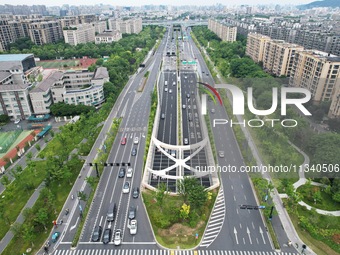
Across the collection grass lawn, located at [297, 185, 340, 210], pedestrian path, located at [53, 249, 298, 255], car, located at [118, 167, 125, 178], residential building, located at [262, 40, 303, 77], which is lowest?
pedestrian path, located at [53, 249, 298, 255]

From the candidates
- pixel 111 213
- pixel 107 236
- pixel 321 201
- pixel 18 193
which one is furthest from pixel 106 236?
pixel 321 201

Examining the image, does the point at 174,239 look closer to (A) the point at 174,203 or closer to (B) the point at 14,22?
(A) the point at 174,203

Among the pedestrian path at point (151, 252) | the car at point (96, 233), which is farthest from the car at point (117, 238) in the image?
the car at point (96, 233)

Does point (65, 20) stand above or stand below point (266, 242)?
above

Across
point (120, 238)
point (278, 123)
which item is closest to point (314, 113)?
point (278, 123)

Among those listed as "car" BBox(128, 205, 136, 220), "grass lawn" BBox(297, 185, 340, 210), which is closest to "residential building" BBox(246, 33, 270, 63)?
"grass lawn" BBox(297, 185, 340, 210)

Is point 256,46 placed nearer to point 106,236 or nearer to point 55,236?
point 106,236

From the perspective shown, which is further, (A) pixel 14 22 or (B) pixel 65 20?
(B) pixel 65 20

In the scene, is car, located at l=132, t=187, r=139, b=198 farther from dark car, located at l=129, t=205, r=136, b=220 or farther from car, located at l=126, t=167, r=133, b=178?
car, located at l=126, t=167, r=133, b=178

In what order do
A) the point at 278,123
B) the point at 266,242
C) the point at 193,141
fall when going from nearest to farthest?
1. the point at 266,242
2. the point at 278,123
3. the point at 193,141
